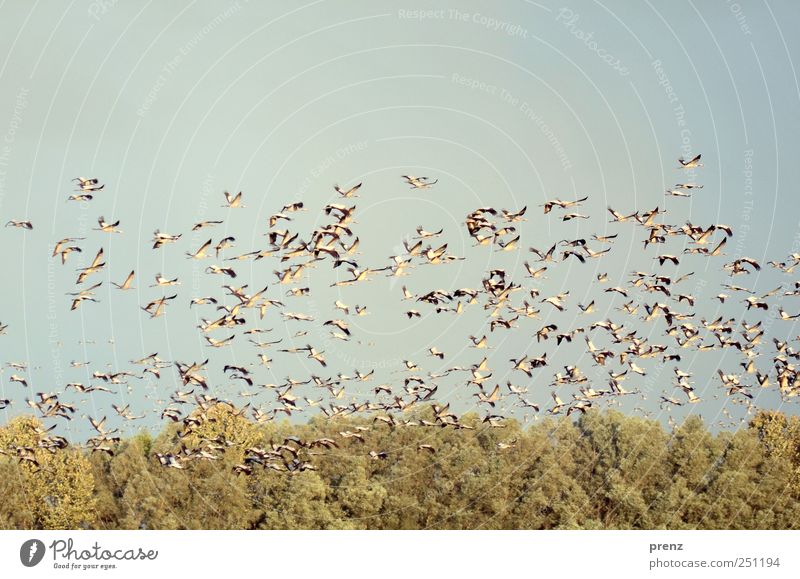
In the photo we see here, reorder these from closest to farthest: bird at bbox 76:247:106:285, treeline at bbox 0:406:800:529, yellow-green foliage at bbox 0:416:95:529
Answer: bird at bbox 76:247:106:285
yellow-green foliage at bbox 0:416:95:529
treeline at bbox 0:406:800:529

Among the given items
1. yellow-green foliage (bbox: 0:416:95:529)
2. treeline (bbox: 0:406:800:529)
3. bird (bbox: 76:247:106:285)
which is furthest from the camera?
treeline (bbox: 0:406:800:529)

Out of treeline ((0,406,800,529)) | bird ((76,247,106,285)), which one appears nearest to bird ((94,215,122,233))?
bird ((76,247,106,285))

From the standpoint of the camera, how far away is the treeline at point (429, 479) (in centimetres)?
11425

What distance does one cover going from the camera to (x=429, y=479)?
415 ft

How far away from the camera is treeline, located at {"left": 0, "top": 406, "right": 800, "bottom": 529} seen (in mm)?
114250

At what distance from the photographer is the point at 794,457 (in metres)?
129
